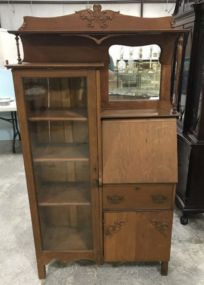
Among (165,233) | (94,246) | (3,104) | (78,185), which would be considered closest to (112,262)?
Result: (94,246)

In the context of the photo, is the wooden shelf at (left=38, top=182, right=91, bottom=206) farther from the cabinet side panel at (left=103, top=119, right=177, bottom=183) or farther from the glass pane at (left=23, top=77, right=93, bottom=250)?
the cabinet side panel at (left=103, top=119, right=177, bottom=183)

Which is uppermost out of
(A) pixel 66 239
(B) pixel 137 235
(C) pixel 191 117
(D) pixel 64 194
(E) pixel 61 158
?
Answer: (C) pixel 191 117

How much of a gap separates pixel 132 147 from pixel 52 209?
741 mm

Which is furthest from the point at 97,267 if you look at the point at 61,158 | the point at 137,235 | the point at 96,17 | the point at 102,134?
the point at 96,17

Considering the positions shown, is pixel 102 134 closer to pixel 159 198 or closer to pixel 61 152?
pixel 61 152

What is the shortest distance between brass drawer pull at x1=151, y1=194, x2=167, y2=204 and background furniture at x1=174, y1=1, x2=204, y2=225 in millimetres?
639

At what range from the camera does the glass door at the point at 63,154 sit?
4.79 ft

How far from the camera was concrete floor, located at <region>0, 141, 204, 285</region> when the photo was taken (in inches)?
68.5

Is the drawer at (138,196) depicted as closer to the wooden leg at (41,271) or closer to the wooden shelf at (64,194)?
the wooden shelf at (64,194)

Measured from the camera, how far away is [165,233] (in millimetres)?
1646

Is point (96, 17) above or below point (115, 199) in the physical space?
above

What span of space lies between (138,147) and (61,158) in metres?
0.49

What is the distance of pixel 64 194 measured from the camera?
1729 mm

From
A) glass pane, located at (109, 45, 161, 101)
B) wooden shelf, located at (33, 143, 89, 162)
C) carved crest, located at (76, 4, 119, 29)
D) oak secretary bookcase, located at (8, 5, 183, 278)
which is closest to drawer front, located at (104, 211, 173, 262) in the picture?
oak secretary bookcase, located at (8, 5, 183, 278)
